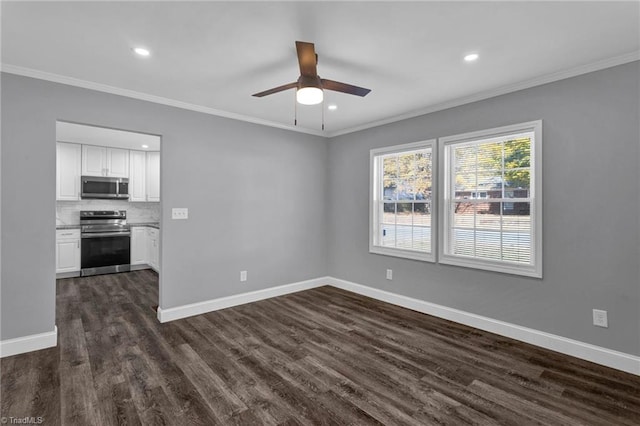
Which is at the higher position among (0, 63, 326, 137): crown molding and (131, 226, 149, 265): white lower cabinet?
(0, 63, 326, 137): crown molding

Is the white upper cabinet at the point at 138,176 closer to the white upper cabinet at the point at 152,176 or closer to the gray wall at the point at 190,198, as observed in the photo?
the white upper cabinet at the point at 152,176

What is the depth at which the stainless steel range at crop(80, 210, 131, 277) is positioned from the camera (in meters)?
5.75

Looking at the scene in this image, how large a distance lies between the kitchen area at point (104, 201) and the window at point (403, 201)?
384 cm

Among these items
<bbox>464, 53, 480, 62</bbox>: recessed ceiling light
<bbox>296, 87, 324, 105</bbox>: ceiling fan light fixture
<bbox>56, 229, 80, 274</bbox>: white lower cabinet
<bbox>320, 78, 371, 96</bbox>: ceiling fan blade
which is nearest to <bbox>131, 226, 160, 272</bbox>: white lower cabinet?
<bbox>56, 229, 80, 274</bbox>: white lower cabinet

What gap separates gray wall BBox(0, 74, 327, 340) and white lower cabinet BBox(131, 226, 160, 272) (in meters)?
2.85

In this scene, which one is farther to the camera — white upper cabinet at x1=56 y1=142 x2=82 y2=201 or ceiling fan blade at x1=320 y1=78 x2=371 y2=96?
white upper cabinet at x1=56 y1=142 x2=82 y2=201

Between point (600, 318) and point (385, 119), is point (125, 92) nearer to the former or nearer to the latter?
point (385, 119)

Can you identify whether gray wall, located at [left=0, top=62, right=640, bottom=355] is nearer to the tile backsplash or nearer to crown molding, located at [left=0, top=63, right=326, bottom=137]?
crown molding, located at [left=0, top=63, right=326, bottom=137]

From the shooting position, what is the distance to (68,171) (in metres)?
5.78

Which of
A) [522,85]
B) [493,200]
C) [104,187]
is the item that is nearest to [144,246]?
[104,187]

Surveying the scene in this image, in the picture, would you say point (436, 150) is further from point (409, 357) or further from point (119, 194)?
point (119, 194)

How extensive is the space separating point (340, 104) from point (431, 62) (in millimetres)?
1312

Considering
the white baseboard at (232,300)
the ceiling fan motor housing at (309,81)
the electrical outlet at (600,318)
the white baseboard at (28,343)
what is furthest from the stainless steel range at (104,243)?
the electrical outlet at (600,318)

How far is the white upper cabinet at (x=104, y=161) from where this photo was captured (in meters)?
5.92
